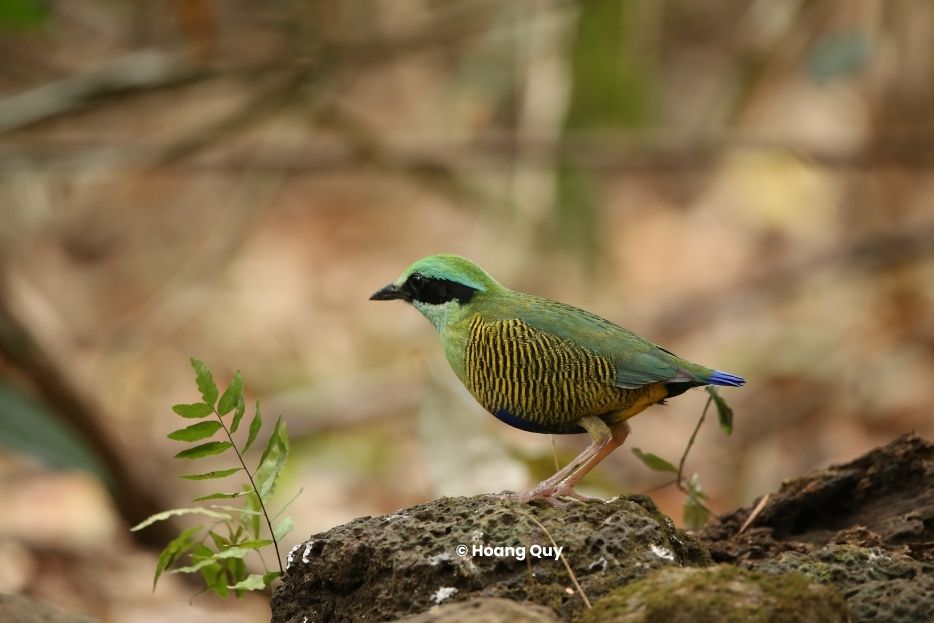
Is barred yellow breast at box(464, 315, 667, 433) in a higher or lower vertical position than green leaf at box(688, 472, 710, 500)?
higher

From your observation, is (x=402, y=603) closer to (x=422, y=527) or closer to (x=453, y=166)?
(x=422, y=527)

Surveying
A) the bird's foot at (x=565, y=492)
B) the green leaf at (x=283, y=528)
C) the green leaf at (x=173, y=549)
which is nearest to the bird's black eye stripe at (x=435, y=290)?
the bird's foot at (x=565, y=492)

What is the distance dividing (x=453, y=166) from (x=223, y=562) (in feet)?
23.1

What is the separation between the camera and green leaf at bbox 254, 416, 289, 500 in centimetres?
356

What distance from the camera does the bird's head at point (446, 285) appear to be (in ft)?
13.3

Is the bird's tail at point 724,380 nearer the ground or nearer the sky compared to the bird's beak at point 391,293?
nearer the ground

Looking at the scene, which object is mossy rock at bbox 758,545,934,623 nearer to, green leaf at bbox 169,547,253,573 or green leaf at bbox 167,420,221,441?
green leaf at bbox 169,547,253,573

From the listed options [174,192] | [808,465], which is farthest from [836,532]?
[174,192]

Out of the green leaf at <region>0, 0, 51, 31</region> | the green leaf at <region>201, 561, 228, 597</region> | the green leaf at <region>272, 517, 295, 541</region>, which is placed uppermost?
the green leaf at <region>0, 0, 51, 31</region>

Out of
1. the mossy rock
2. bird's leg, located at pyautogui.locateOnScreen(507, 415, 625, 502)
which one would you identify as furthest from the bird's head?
the mossy rock

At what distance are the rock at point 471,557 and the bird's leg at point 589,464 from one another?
0.18 m

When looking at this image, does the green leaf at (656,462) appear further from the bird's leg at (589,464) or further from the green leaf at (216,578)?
the green leaf at (216,578)

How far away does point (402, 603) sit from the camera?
10.4 ft

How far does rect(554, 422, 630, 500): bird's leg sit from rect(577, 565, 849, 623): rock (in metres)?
0.71
